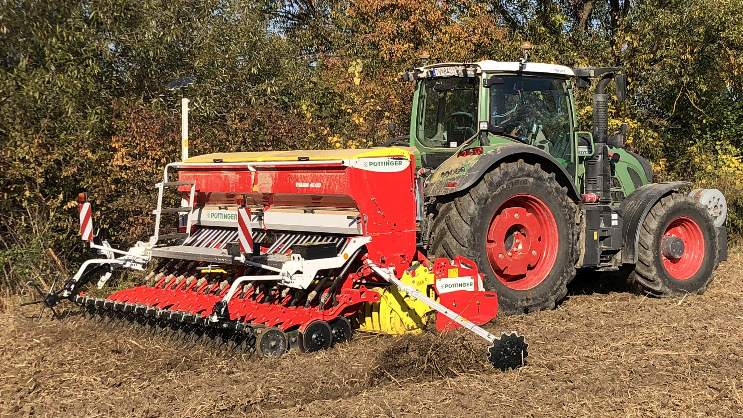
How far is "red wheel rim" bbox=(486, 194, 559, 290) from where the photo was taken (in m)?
6.78

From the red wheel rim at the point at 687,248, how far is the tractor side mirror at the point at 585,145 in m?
1.31

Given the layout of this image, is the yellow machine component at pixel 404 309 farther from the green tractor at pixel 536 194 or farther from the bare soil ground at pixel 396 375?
the green tractor at pixel 536 194

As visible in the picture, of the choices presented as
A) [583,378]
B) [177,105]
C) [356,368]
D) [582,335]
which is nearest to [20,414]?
[356,368]

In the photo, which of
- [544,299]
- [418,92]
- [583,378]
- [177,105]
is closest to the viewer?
[583,378]

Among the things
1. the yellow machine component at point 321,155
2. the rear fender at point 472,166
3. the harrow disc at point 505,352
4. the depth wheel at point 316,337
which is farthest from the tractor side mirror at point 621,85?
the depth wheel at point 316,337

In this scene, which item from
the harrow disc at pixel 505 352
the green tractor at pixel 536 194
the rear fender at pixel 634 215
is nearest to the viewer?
the harrow disc at pixel 505 352

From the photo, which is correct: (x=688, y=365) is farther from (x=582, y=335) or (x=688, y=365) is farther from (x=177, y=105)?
(x=177, y=105)

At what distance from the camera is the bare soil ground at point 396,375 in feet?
14.4

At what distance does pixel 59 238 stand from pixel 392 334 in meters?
4.49

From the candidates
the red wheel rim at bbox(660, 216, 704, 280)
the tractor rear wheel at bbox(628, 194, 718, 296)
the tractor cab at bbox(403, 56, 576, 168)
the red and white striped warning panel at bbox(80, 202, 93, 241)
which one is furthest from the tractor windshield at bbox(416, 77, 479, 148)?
the red and white striped warning panel at bbox(80, 202, 93, 241)

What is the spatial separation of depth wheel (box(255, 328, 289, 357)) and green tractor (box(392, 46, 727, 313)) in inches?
63.6

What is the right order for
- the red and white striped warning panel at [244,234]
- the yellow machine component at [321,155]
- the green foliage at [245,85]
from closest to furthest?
the red and white striped warning panel at [244,234] < the yellow machine component at [321,155] < the green foliage at [245,85]

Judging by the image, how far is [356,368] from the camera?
5.15 m

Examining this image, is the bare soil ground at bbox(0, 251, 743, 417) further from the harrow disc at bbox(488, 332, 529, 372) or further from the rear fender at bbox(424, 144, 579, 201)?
the rear fender at bbox(424, 144, 579, 201)
